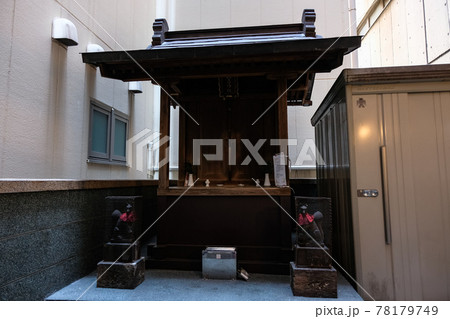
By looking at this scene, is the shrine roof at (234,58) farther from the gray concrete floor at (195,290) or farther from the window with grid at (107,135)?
the gray concrete floor at (195,290)

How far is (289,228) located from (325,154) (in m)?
1.65

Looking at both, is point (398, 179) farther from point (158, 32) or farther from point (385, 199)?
point (158, 32)

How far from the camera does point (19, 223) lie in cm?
215

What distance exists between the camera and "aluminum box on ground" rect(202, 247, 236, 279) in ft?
9.81

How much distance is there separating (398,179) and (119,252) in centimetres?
327

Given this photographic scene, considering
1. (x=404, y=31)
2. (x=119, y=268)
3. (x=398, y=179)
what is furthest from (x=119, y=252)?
(x=404, y=31)

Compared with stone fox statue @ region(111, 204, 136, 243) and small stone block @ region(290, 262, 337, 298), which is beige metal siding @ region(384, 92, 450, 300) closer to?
small stone block @ region(290, 262, 337, 298)

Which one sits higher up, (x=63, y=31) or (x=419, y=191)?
(x=63, y=31)

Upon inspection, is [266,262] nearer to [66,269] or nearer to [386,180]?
[386,180]

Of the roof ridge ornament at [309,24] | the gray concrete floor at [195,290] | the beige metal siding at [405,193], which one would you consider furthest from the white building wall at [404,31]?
the gray concrete floor at [195,290]

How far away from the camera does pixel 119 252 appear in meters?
2.74

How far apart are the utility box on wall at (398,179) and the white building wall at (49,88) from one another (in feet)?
11.9

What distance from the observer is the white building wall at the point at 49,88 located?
99.5 inches

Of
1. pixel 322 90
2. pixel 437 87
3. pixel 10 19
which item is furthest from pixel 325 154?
pixel 10 19
